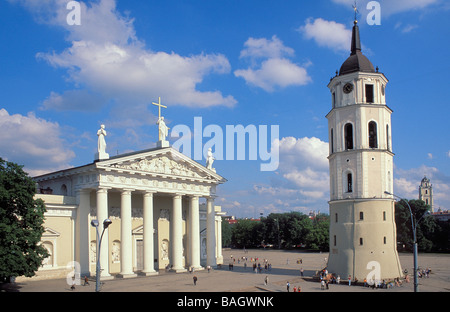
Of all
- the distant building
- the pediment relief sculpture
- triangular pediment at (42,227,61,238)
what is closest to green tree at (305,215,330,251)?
the pediment relief sculpture

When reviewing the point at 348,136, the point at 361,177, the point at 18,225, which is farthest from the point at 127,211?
the point at 348,136

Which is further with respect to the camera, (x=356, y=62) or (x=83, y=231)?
(x=356, y=62)

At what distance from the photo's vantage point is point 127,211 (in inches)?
1681

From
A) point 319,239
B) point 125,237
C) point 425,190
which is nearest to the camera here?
point 125,237

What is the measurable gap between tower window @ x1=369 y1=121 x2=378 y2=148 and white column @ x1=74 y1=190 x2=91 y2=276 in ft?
93.2

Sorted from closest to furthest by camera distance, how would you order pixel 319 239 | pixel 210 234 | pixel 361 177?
pixel 361 177 → pixel 210 234 → pixel 319 239

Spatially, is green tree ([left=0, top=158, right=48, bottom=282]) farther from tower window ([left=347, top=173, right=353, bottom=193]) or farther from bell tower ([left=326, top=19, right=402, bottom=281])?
tower window ([left=347, top=173, right=353, bottom=193])

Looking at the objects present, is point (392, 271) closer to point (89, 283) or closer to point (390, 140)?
point (390, 140)

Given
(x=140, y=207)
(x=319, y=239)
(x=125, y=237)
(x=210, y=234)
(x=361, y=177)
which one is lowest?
(x=319, y=239)

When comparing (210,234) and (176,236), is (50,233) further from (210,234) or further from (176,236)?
(210,234)

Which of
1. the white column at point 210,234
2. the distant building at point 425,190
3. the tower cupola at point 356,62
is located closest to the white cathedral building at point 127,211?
the white column at point 210,234

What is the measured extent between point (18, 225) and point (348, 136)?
31.8m
